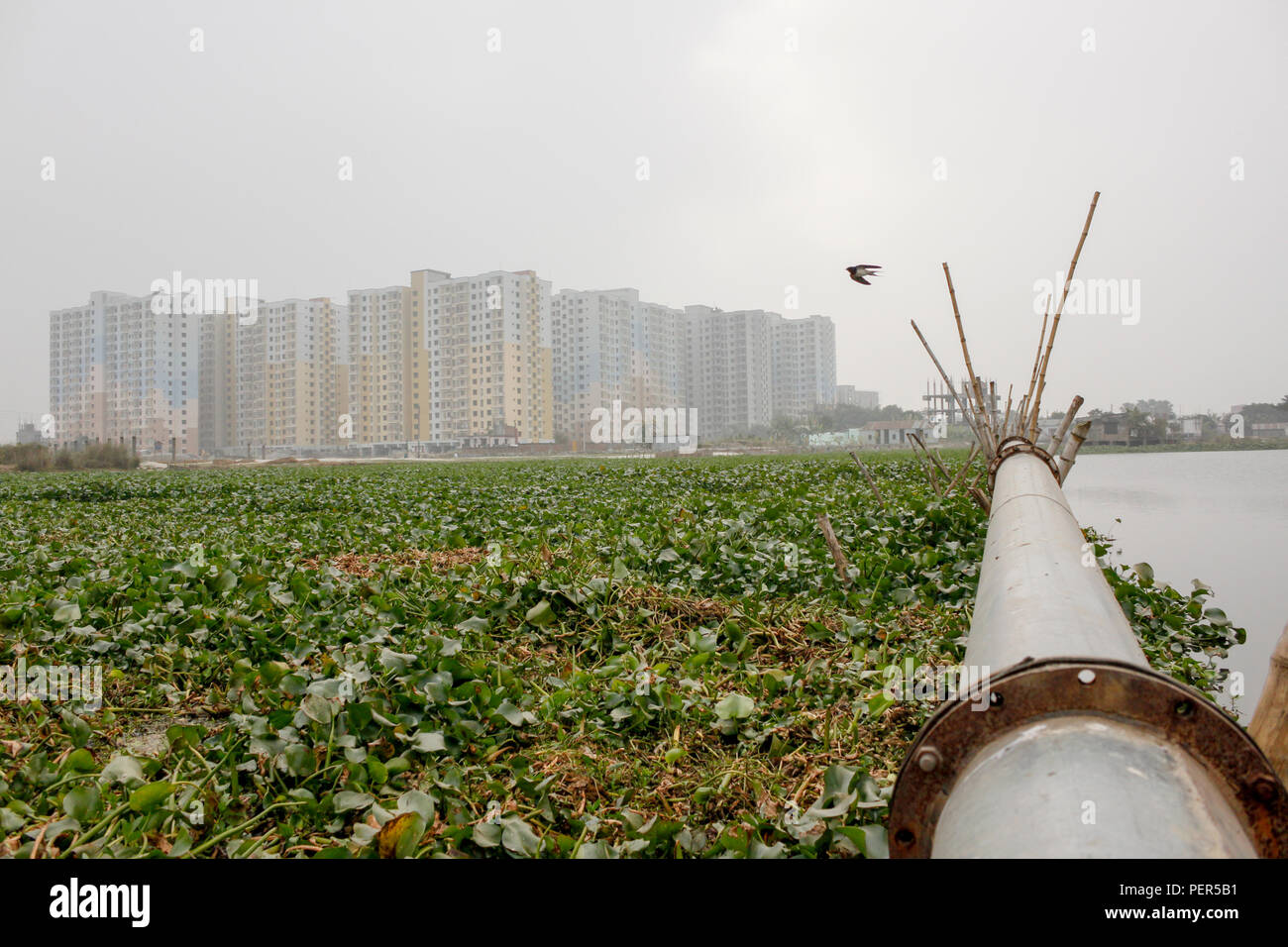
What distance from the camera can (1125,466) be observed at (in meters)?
22.3

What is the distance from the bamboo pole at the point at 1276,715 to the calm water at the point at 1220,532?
2583 mm

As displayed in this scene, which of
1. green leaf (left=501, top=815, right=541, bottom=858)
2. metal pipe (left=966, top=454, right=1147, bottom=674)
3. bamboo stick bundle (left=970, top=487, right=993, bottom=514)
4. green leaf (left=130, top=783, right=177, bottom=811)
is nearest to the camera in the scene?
metal pipe (left=966, top=454, right=1147, bottom=674)

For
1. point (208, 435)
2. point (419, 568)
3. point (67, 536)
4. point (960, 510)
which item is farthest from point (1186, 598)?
point (208, 435)

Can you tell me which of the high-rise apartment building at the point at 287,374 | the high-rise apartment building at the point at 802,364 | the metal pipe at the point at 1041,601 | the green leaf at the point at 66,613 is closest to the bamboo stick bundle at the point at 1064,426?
the metal pipe at the point at 1041,601

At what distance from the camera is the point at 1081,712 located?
138 centimetres

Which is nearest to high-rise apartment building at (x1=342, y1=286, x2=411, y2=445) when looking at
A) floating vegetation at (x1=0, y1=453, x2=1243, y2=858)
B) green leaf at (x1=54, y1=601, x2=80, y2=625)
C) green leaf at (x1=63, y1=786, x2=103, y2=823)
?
floating vegetation at (x1=0, y1=453, x2=1243, y2=858)

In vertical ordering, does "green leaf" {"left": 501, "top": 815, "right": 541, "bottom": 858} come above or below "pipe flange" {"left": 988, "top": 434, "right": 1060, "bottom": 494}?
below

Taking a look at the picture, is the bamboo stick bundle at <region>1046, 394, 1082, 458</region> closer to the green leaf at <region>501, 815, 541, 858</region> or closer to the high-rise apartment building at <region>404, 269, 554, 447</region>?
the green leaf at <region>501, 815, 541, 858</region>

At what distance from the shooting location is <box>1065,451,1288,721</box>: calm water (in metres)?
5.81

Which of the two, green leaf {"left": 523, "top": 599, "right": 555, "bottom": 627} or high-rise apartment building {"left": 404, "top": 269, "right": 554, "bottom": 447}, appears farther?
high-rise apartment building {"left": 404, "top": 269, "right": 554, "bottom": 447}

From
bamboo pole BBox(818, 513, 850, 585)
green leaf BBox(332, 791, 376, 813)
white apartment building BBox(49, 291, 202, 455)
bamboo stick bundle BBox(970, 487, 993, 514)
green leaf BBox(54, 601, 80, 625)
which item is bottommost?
green leaf BBox(332, 791, 376, 813)

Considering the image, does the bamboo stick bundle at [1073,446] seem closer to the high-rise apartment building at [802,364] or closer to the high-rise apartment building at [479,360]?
the high-rise apartment building at [479,360]

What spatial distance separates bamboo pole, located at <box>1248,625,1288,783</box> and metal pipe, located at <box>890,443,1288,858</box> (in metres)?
0.78

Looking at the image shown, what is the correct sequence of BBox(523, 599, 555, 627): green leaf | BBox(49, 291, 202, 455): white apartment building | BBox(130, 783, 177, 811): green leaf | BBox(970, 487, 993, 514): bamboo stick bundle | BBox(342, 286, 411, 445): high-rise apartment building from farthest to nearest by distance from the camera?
BBox(342, 286, 411, 445): high-rise apartment building < BBox(49, 291, 202, 455): white apartment building < BBox(970, 487, 993, 514): bamboo stick bundle < BBox(523, 599, 555, 627): green leaf < BBox(130, 783, 177, 811): green leaf
